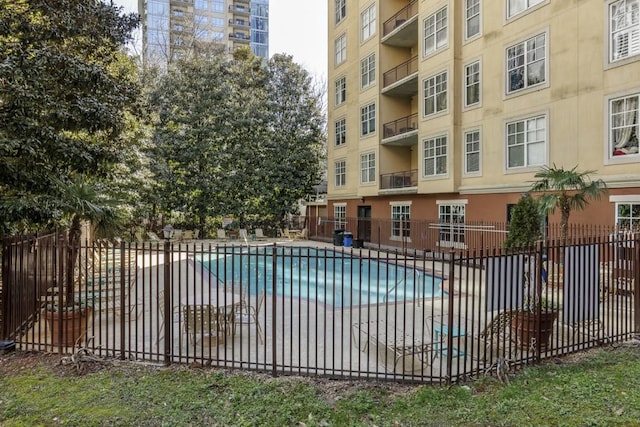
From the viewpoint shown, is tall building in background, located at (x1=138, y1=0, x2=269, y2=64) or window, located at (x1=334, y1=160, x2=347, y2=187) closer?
window, located at (x1=334, y1=160, x2=347, y2=187)

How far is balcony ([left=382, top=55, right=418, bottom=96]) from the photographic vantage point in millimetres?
21438

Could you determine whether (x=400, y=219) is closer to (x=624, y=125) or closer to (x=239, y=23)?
(x=624, y=125)

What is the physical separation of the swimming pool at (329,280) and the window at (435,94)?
8.07m

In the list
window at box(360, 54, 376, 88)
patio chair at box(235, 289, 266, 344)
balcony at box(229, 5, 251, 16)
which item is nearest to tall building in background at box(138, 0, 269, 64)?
balcony at box(229, 5, 251, 16)

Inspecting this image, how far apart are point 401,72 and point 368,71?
246cm

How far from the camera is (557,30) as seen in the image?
1412 cm

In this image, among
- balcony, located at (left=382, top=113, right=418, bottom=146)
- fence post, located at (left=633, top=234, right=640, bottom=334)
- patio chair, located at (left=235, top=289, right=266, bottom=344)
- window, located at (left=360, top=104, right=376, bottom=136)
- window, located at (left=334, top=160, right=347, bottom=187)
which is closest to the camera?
patio chair, located at (left=235, top=289, right=266, bottom=344)

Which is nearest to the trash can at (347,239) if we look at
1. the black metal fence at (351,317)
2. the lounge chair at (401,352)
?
the black metal fence at (351,317)

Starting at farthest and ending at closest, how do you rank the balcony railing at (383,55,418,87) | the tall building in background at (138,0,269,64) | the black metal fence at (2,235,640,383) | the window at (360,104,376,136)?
the tall building in background at (138,0,269,64)
the window at (360,104,376,136)
the balcony railing at (383,55,418,87)
the black metal fence at (2,235,640,383)

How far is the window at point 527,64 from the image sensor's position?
14.7 metres

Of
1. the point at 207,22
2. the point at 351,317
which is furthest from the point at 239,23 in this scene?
the point at 351,317

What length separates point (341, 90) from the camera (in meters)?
27.5

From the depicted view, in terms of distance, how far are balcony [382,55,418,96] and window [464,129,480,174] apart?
16.4 feet

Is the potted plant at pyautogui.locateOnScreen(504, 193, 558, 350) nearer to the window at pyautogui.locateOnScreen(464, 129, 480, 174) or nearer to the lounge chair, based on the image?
the lounge chair
